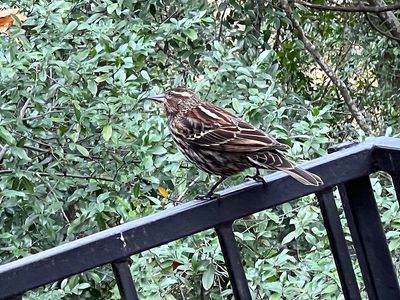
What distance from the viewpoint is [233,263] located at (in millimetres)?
1773

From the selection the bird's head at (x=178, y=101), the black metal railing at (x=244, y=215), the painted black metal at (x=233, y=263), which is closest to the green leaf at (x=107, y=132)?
the bird's head at (x=178, y=101)

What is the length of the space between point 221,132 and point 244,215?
141 cm

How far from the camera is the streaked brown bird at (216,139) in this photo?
2.93 m

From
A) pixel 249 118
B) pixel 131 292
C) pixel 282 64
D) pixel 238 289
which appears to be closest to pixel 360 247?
pixel 238 289

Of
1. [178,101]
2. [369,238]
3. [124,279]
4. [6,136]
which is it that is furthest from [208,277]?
[124,279]

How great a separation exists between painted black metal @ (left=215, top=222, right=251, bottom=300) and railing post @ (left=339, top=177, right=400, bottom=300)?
10.8 inches

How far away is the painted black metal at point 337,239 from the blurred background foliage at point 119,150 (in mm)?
1295

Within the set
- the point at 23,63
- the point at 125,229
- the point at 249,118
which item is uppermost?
the point at 23,63

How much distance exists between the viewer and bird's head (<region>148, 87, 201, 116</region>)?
3.46m

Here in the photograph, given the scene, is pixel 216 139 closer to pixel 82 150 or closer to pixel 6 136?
pixel 82 150

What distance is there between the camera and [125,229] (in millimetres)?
1684

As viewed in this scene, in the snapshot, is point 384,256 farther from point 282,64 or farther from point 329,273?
point 282,64

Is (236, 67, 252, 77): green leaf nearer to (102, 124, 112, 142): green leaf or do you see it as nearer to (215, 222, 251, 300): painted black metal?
(102, 124, 112, 142): green leaf

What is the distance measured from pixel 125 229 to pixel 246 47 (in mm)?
3223
